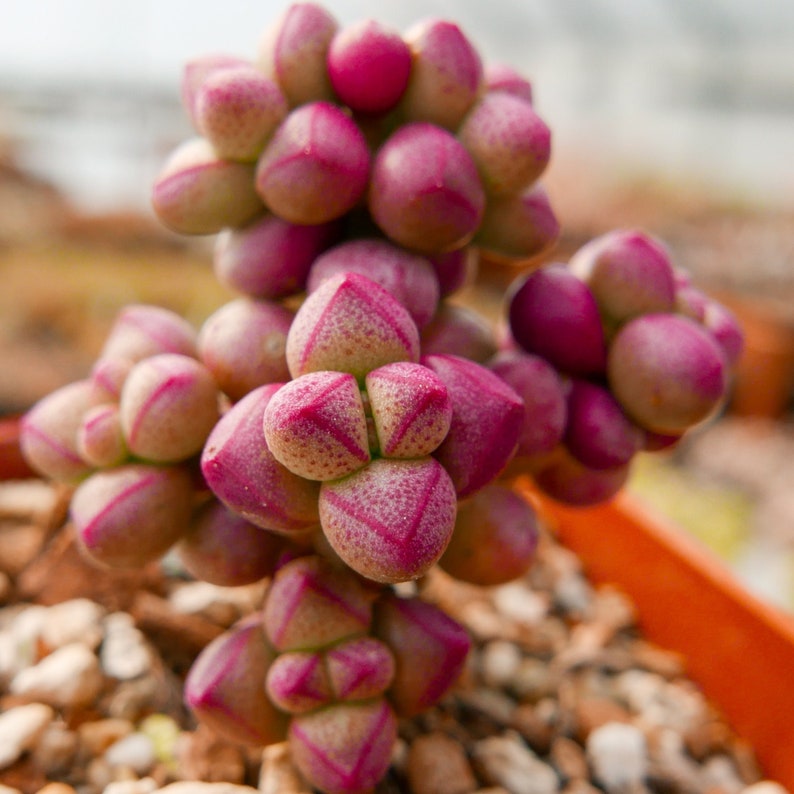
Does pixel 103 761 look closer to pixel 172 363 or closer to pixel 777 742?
pixel 172 363

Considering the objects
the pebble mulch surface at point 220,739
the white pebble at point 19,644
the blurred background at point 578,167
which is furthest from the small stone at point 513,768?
the blurred background at point 578,167

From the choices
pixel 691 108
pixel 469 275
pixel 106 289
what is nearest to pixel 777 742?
pixel 469 275

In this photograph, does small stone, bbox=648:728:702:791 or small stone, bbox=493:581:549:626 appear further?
small stone, bbox=493:581:549:626

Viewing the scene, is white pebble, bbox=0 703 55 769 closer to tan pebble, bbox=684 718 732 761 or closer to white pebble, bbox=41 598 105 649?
white pebble, bbox=41 598 105 649

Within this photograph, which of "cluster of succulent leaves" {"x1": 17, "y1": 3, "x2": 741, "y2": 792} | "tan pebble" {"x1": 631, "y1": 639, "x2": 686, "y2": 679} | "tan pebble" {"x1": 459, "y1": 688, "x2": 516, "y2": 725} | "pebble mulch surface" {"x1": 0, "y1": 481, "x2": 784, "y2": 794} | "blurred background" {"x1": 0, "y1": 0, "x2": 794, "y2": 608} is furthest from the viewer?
"blurred background" {"x1": 0, "y1": 0, "x2": 794, "y2": 608}

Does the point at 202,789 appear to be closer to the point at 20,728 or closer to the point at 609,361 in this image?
the point at 20,728

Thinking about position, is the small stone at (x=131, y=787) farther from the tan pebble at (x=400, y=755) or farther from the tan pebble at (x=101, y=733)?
the tan pebble at (x=400, y=755)

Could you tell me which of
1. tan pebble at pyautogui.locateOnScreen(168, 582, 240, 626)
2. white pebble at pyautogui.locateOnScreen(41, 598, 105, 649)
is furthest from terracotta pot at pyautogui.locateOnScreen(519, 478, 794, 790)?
white pebble at pyautogui.locateOnScreen(41, 598, 105, 649)
